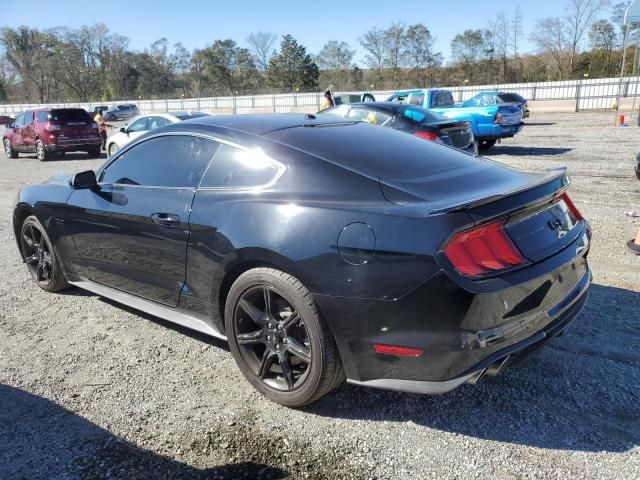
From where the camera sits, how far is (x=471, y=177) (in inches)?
121

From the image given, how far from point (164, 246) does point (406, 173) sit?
5.23 feet

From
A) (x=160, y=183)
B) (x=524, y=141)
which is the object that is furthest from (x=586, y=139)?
(x=160, y=183)

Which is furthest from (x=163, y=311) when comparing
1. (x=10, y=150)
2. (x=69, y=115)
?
(x=10, y=150)

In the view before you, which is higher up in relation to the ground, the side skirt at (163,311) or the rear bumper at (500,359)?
the rear bumper at (500,359)

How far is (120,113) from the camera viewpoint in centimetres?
4962

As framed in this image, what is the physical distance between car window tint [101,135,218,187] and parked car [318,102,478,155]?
566cm

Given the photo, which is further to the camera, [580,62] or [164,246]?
[580,62]

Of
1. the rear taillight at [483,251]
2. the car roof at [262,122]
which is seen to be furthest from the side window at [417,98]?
the rear taillight at [483,251]

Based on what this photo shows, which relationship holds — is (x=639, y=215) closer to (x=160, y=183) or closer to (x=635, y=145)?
(x=160, y=183)

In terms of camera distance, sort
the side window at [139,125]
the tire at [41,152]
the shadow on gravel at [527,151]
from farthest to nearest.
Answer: the tire at [41,152] → the side window at [139,125] → the shadow on gravel at [527,151]

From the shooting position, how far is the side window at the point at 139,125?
1428 cm

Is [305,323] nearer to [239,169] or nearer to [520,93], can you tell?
[239,169]

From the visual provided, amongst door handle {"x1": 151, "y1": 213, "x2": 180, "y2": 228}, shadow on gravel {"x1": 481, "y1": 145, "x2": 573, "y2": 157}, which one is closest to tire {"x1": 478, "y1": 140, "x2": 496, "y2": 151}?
shadow on gravel {"x1": 481, "y1": 145, "x2": 573, "y2": 157}

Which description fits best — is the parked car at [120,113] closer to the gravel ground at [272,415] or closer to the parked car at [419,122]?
the parked car at [419,122]
